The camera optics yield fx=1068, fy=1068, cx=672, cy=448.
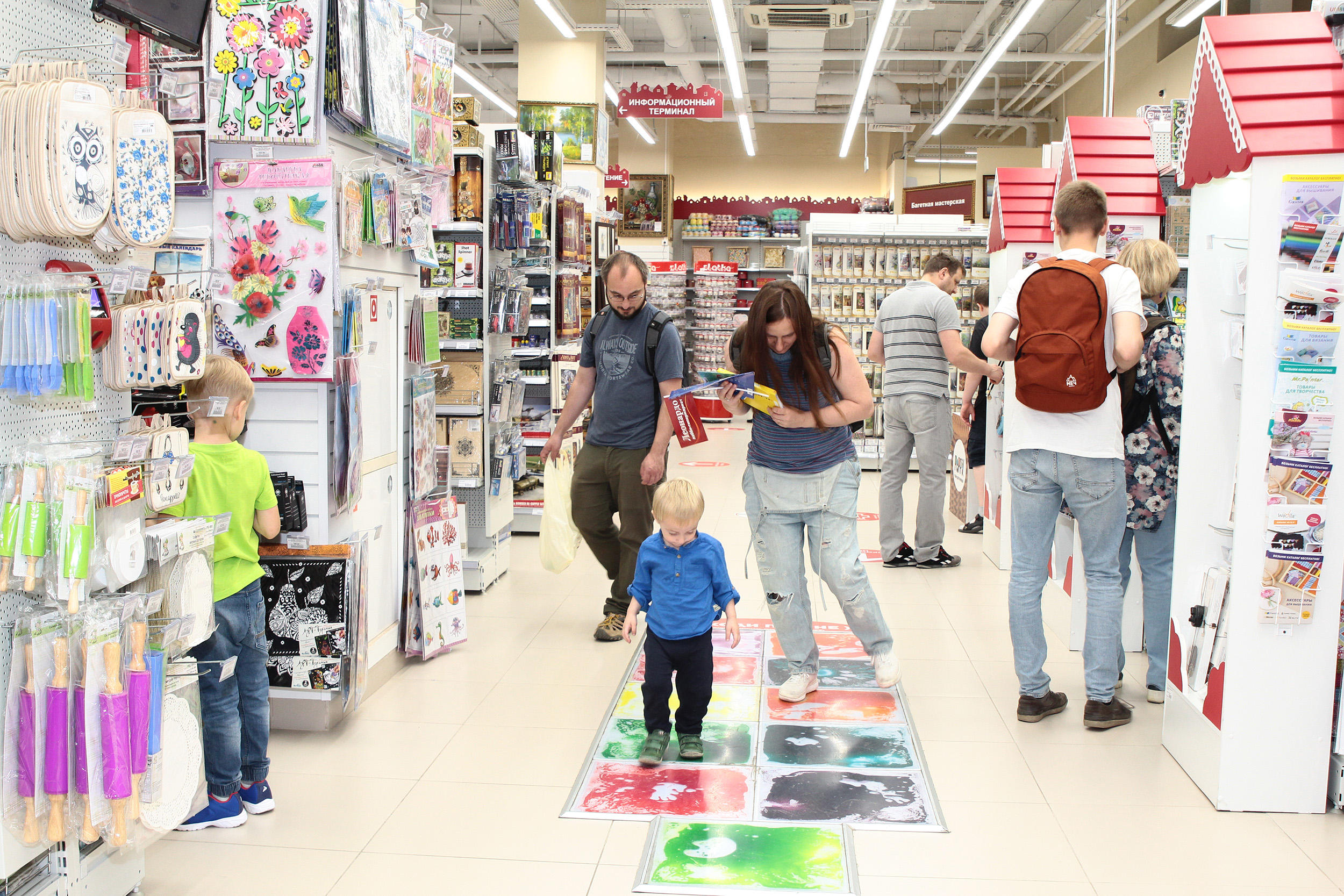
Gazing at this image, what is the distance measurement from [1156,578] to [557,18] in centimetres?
810

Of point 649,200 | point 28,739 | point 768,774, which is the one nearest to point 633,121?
point 649,200

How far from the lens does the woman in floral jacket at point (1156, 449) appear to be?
3.57m

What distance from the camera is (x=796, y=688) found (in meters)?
3.83

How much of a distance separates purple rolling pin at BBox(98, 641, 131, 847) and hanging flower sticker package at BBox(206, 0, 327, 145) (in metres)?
1.87

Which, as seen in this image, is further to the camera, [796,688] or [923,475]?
[923,475]

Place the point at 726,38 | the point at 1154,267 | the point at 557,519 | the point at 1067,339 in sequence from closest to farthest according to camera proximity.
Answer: the point at 1067,339 → the point at 1154,267 → the point at 557,519 → the point at 726,38

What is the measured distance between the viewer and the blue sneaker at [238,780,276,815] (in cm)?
298

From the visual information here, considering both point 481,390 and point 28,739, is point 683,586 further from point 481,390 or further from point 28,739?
point 481,390

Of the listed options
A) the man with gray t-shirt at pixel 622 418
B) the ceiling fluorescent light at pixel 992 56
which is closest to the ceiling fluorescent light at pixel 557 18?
the ceiling fluorescent light at pixel 992 56

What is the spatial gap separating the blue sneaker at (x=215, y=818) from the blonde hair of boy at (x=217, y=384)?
1.05 metres

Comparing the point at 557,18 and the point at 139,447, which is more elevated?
the point at 557,18

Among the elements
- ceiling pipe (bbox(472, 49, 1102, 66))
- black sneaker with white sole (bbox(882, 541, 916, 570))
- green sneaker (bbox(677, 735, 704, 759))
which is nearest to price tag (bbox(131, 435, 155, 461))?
green sneaker (bbox(677, 735, 704, 759))

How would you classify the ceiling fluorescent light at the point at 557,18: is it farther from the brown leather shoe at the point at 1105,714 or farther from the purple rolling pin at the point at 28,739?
the purple rolling pin at the point at 28,739

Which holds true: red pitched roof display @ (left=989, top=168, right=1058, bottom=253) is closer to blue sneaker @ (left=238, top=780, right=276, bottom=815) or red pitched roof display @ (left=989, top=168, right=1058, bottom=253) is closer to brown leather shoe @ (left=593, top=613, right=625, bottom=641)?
brown leather shoe @ (left=593, top=613, right=625, bottom=641)
